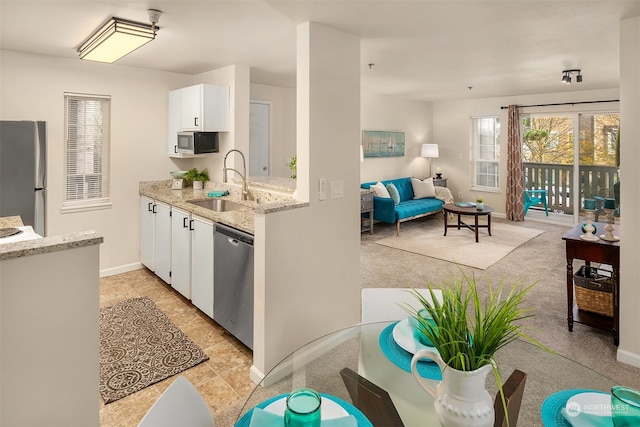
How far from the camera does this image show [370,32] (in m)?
2.91

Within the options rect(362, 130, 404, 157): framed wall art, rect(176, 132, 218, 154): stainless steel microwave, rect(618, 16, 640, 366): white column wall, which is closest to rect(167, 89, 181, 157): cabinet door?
rect(176, 132, 218, 154): stainless steel microwave

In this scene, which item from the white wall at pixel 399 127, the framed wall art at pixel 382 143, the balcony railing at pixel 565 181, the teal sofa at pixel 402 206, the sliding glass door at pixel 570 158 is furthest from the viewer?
the white wall at pixel 399 127

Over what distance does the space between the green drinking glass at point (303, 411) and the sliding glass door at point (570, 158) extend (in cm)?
736

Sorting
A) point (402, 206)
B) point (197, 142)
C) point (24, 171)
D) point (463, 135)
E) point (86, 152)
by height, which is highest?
point (463, 135)

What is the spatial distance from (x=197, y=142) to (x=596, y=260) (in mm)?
3872

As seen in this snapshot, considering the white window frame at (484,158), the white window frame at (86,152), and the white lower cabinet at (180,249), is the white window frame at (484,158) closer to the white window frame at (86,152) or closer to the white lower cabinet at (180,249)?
the white lower cabinet at (180,249)

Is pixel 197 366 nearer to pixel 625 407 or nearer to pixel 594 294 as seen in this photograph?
pixel 625 407

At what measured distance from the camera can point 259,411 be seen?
3.76 ft

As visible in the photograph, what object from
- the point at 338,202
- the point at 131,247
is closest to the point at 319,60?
the point at 338,202

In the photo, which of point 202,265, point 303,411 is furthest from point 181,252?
point 303,411

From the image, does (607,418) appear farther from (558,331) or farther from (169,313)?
(169,313)

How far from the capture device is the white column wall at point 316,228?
2.47 meters

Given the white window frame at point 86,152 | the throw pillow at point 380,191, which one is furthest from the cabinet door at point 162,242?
the throw pillow at point 380,191

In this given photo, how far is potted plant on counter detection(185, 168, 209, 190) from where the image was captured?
4574 millimetres
